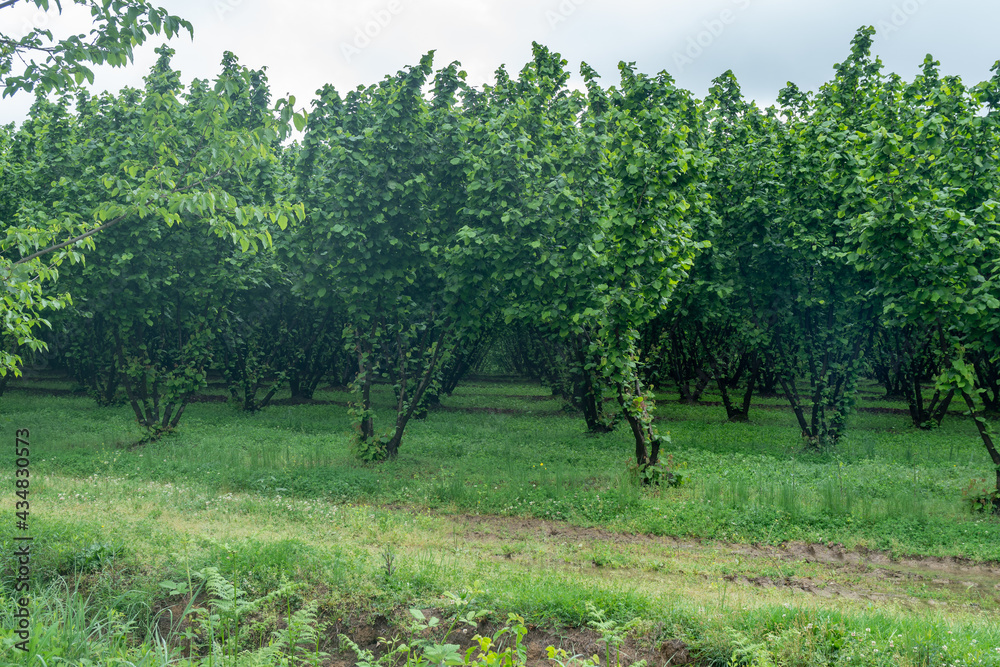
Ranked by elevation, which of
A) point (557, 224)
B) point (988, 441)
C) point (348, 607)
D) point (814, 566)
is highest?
point (557, 224)

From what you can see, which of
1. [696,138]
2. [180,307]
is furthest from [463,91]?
[180,307]

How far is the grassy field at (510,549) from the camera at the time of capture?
197 inches

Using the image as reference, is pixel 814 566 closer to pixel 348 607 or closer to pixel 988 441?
pixel 988 441

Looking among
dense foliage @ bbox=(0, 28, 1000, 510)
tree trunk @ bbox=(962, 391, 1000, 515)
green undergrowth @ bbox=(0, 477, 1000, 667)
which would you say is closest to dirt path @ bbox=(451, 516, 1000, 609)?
green undergrowth @ bbox=(0, 477, 1000, 667)

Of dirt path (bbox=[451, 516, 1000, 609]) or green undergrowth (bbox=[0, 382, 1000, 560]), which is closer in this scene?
dirt path (bbox=[451, 516, 1000, 609])

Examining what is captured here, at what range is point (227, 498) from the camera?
32.9 ft

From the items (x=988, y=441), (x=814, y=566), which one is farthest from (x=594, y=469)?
(x=988, y=441)

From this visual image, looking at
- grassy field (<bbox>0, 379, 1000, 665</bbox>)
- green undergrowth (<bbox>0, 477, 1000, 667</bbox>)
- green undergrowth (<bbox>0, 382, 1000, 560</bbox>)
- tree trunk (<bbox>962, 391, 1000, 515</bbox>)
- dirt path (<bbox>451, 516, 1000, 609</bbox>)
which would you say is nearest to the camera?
green undergrowth (<bbox>0, 477, 1000, 667</bbox>)

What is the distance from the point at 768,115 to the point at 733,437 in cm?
797

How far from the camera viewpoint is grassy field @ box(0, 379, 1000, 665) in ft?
16.4

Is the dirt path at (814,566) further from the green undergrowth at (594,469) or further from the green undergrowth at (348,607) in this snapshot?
the green undergrowth at (348,607)

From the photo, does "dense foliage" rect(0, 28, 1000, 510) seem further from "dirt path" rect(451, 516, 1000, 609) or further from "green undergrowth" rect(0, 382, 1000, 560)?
"dirt path" rect(451, 516, 1000, 609)

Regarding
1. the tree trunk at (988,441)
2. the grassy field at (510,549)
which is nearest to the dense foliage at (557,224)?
the tree trunk at (988,441)

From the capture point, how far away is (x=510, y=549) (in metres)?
8.31
